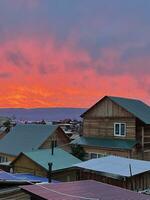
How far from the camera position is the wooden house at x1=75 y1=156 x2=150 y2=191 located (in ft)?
61.4

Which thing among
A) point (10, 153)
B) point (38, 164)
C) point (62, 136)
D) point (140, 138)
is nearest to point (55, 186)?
point (38, 164)

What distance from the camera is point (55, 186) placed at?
7.81m

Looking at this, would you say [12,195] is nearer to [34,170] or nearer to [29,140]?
[34,170]

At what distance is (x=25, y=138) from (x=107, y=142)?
9.22 metres

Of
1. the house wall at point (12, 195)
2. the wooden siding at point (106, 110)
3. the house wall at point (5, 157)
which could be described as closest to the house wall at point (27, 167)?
the house wall at point (5, 157)

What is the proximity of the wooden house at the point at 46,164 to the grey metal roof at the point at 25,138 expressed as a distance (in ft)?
22.3

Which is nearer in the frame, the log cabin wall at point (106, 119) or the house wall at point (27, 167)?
the house wall at point (27, 167)

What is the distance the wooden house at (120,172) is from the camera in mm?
18703

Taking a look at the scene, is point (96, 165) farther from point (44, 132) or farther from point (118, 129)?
point (44, 132)

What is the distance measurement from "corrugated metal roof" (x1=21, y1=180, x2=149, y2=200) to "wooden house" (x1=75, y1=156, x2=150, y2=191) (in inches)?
415

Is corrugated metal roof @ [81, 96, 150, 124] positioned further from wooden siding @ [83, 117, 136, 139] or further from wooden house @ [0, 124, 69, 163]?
wooden house @ [0, 124, 69, 163]

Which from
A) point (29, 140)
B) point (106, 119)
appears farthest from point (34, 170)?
point (106, 119)

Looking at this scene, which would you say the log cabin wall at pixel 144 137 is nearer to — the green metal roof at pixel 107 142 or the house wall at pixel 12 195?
the green metal roof at pixel 107 142

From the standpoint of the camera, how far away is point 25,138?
119ft
